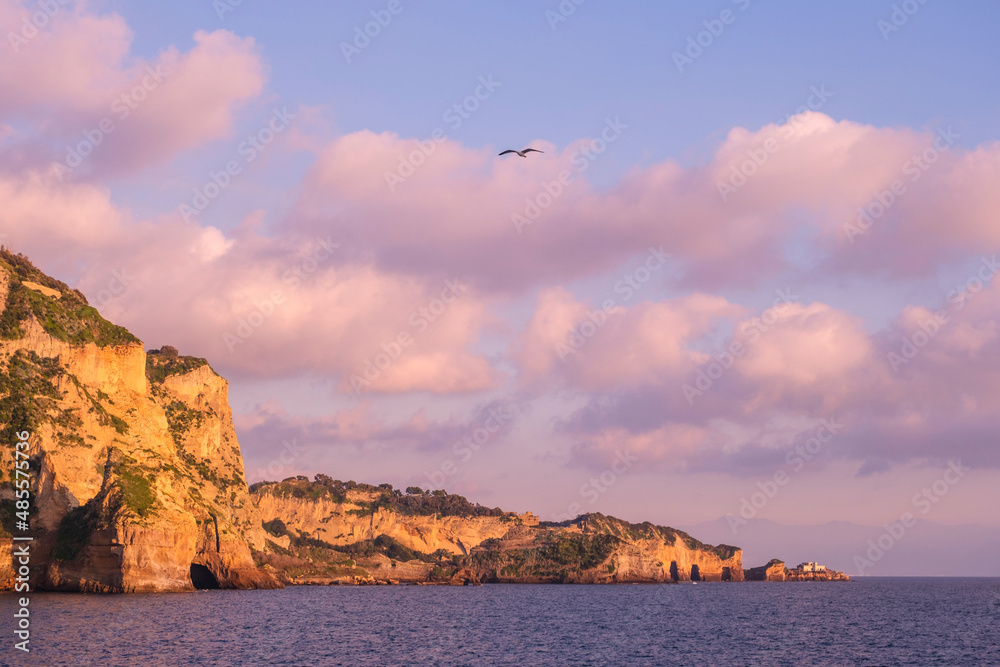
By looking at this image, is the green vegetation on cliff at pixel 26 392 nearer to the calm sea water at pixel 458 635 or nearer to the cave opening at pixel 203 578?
the calm sea water at pixel 458 635

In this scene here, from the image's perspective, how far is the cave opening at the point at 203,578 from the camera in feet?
417

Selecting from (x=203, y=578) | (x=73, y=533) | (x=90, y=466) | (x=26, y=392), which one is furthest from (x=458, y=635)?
(x=203, y=578)

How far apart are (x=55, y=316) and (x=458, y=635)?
69.0 meters

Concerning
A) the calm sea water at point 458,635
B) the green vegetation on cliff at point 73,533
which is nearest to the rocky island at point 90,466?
the green vegetation on cliff at point 73,533

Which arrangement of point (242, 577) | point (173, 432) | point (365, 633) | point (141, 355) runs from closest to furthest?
point (365, 633) → point (141, 355) → point (242, 577) → point (173, 432)

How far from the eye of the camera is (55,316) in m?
108

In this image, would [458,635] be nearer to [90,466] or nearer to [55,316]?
[90,466]

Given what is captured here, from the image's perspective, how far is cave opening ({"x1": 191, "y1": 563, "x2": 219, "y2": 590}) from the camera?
417 feet

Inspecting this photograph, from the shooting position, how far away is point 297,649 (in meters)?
60.5

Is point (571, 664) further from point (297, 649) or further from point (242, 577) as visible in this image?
point (242, 577)

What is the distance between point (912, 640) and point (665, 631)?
21563 mm

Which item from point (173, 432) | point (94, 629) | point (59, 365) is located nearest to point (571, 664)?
point (94, 629)

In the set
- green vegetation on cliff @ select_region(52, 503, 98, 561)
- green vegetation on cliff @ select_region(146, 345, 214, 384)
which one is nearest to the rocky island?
green vegetation on cliff @ select_region(52, 503, 98, 561)

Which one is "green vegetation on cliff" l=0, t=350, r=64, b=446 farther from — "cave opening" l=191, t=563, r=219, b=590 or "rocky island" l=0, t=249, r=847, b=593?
"cave opening" l=191, t=563, r=219, b=590
